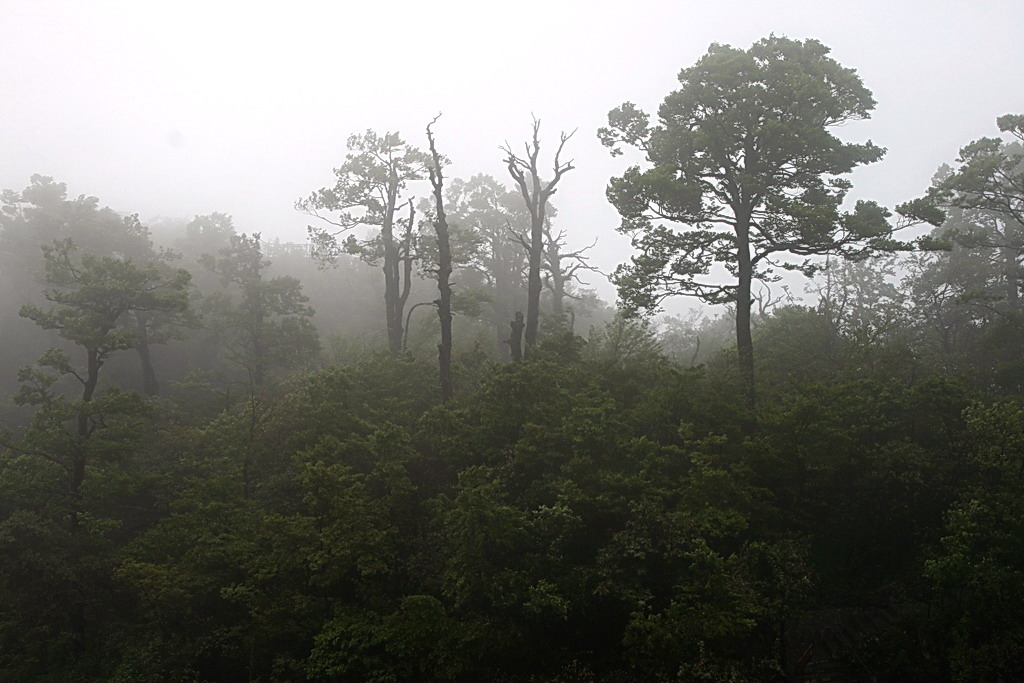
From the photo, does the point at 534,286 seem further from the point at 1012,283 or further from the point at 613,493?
the point at 1012,283

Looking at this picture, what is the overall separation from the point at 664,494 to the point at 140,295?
19444 mm

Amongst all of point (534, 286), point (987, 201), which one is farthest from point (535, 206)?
point (987, 201)

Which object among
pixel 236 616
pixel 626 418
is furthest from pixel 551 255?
pixel 236 616

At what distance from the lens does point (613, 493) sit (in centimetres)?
1307

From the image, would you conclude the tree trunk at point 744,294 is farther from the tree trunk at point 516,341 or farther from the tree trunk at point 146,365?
the tree trunk at point 146,365

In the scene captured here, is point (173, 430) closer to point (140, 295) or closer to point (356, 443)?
point (140, 295)

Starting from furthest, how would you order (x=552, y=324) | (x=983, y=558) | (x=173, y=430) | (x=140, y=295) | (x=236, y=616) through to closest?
(x=552, y=324) < (x=140, y=295) < (x=173, y=430) < (x=236, y=616) < (x=983, y=558)

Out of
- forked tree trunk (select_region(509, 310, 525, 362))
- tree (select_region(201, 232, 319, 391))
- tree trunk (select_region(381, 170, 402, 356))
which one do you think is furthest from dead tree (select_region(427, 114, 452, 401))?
tree (select_region(201, 232, 319, 391))

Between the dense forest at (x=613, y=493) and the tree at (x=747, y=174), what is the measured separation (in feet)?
0.33

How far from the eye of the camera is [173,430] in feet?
62.7

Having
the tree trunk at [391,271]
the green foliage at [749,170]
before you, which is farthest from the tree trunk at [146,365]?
the green foliage at [749,170]

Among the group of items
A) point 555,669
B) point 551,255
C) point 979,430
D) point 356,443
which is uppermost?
point 551,255

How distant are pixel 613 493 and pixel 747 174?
11.4 m

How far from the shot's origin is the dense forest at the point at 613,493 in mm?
11461
